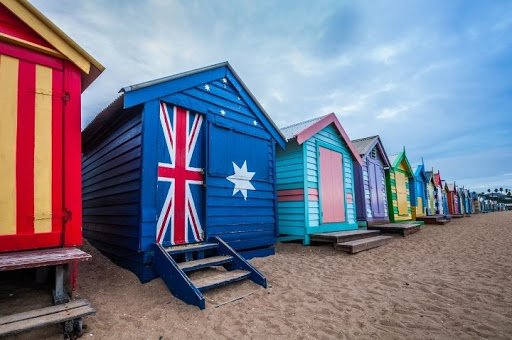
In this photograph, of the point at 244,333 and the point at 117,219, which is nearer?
the point at 244,333

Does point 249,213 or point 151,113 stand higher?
point 151,113

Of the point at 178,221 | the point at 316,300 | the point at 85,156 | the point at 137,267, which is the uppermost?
the point at 85,156

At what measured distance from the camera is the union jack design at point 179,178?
523cm

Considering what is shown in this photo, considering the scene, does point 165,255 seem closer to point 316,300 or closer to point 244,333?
point 244,333

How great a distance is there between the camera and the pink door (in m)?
9.80

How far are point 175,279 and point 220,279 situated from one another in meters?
0.70

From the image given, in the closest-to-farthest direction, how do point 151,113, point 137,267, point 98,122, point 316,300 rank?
point 316,300
point 137,267
point 151,113
point 98,122

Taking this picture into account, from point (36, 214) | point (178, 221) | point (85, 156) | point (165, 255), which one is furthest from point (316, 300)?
point (85, 156)

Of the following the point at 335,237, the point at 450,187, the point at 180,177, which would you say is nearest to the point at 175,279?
the point at 180,177

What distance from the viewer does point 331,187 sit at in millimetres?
10250

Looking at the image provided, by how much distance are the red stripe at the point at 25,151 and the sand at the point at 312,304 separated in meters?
1.07

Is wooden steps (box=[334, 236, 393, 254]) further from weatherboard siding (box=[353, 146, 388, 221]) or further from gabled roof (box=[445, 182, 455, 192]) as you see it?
gabled roof (box=[445, 182, 455, 192])

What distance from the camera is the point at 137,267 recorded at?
4816 mm

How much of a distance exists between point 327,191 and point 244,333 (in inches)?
289
